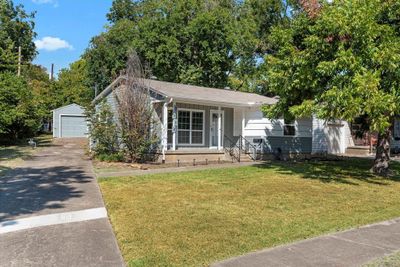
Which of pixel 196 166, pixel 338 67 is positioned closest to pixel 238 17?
pixel 196 166

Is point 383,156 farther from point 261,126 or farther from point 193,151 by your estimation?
point 193,151

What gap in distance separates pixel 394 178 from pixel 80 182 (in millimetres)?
11026

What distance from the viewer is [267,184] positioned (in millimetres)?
11898

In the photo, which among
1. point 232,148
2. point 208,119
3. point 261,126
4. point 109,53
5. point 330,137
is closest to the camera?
point 208,119

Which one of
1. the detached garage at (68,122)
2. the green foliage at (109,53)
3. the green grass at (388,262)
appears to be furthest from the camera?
the detached garage at (68,122)

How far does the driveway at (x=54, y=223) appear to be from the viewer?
534 centimetres

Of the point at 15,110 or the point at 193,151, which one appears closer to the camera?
the point at 193,151

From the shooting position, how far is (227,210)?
8.23 m

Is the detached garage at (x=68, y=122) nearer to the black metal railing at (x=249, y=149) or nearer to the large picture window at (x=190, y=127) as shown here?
the large picture window at (x=190, y=127)

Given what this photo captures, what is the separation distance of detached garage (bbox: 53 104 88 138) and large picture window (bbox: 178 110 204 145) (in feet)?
70.0

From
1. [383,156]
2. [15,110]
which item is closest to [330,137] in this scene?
[383,156]

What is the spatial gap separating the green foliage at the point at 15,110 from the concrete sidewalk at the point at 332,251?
19.2 metres

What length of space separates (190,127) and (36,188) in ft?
32.6

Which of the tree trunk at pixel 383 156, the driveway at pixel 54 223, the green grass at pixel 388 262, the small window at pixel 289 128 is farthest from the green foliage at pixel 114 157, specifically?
the green grass at pixel 388 262
